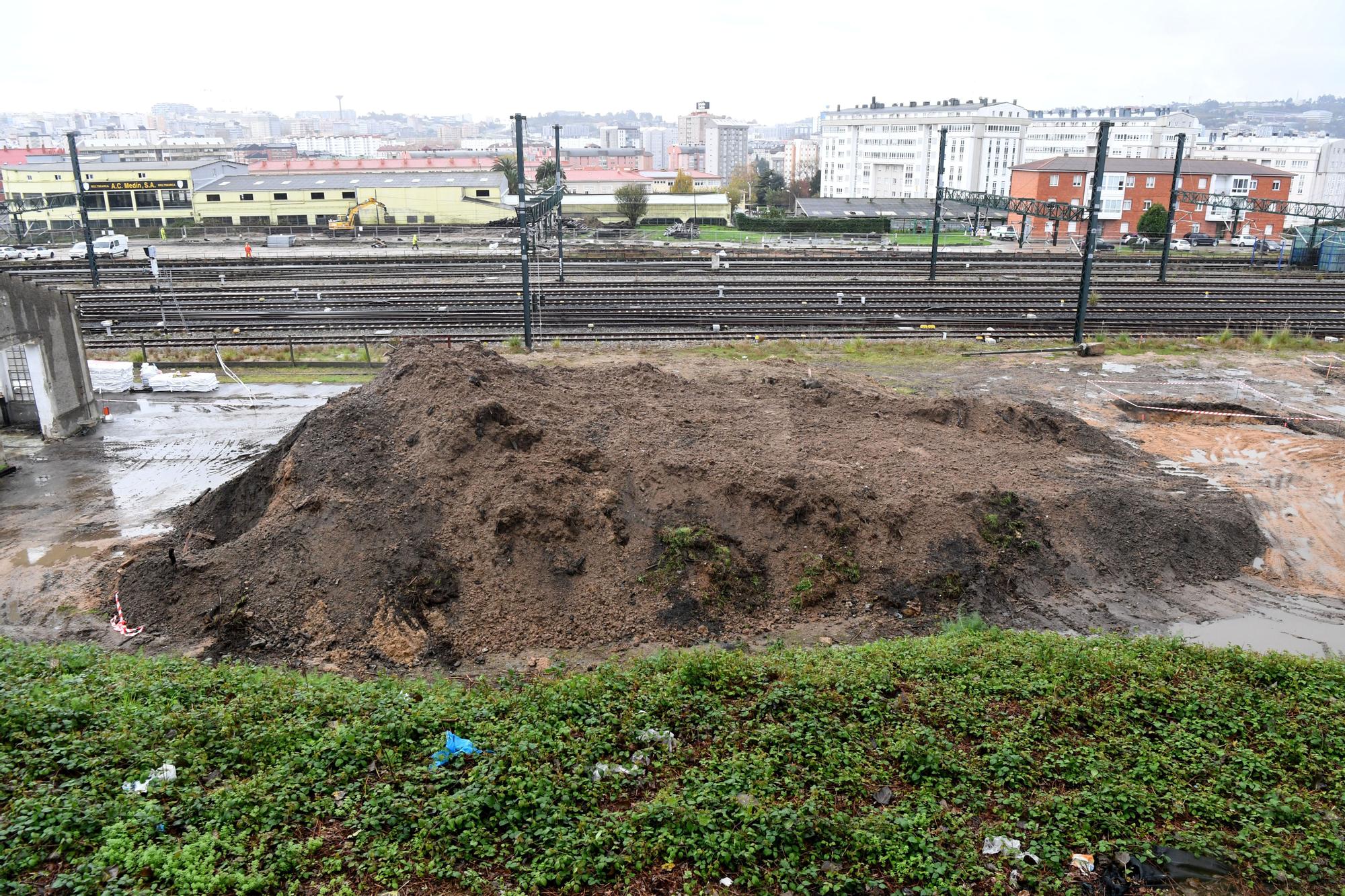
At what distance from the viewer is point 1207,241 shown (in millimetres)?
62562

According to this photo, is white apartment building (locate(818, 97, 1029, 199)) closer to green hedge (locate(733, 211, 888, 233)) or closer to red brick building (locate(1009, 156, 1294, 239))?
red brick building (locate(1009, 156, 1294, 239))

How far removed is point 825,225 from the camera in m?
65.0

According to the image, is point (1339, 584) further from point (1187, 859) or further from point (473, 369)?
point (473, 369)

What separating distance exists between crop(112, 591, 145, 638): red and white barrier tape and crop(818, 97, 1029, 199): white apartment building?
3984 inches

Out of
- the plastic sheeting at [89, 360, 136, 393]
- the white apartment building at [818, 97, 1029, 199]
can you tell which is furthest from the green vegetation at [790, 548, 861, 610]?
the white apartment building at [818, 97, 1029, 199]

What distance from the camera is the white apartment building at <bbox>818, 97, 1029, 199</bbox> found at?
107 meters

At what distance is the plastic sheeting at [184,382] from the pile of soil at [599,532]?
9350 mm

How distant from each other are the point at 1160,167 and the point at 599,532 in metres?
72.5

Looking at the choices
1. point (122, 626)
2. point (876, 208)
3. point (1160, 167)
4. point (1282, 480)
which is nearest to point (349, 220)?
point (876, 208)

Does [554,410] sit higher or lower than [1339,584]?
Result: higher

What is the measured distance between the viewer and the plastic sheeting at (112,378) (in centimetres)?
2381

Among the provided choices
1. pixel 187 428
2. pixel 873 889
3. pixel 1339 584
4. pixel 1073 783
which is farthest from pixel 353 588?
pixel 1339 584

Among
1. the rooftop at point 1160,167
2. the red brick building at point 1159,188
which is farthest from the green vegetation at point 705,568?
the rooftop at point 1160,167

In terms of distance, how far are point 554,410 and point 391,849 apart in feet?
35.7
